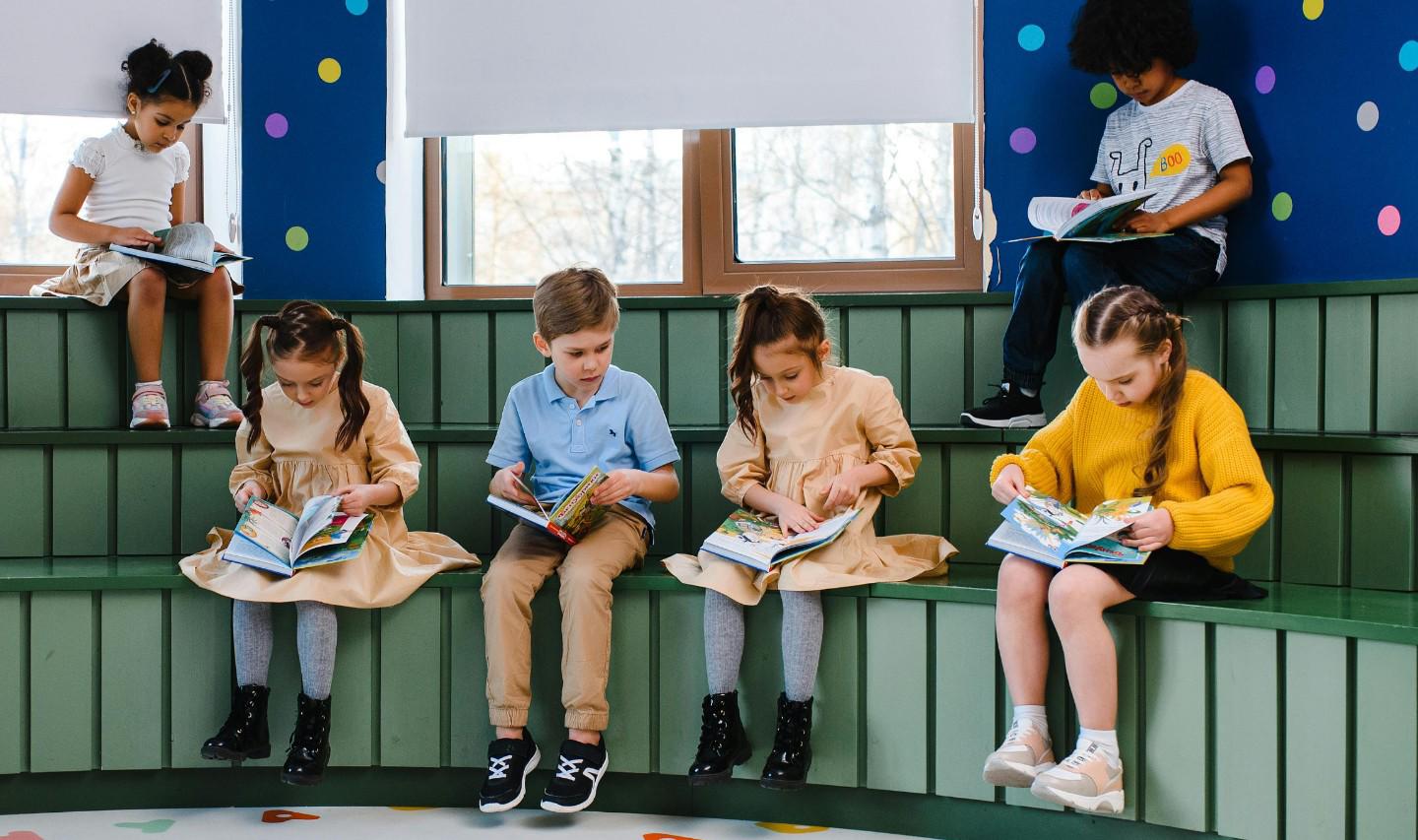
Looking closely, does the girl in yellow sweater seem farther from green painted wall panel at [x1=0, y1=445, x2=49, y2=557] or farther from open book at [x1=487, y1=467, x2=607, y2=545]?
green painted wall panel at [x1=0, y1=445, x2=49, y2=557]

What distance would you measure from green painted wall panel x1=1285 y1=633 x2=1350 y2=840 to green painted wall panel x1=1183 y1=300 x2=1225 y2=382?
37.2 inches

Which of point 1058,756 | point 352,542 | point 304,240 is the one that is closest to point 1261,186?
point 1058,756

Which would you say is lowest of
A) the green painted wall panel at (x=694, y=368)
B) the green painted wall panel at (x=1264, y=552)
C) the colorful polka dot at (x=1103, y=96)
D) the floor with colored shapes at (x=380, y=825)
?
the floor with colored shapes at (x=380, y=825)

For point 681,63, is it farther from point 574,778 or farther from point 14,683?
point 14,683

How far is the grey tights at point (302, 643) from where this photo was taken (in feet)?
7.22

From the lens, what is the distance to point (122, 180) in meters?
3.04

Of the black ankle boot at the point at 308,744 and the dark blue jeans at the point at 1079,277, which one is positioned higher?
the dark blue jeans at the point at 1079,277

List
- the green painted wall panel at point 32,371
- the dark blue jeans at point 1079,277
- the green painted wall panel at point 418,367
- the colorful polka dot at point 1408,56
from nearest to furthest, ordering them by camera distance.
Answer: the colorful polka dot at point 1408,56 < the dark blue jeans at point 1079,277 < the green painted wall panel at point 32,371 < the green painted wall panel at point 418,367

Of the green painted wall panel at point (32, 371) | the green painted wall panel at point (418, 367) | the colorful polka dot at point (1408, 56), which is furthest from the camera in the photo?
the green painted wall panel at point (418, 367)

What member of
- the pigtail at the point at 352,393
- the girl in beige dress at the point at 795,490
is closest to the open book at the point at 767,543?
the girl in beige dress at the point at 795,490

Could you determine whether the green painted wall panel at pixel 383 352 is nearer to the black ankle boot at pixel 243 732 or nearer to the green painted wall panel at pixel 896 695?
the black ankle boot at pixel 243 732

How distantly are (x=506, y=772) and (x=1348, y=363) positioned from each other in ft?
5.88

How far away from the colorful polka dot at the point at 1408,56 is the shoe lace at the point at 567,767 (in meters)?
2.15

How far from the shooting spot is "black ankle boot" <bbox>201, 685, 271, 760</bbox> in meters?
2.14
